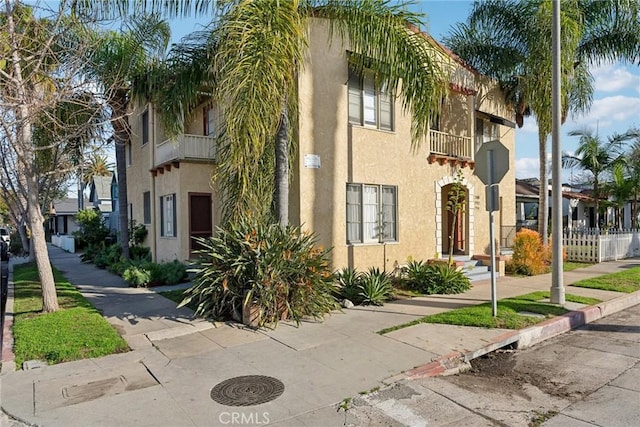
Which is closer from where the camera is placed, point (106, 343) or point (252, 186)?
point (106, 343)

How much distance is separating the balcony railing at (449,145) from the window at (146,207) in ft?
36.0

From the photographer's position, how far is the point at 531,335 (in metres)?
6.80

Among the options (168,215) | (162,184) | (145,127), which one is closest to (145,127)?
(145,127)

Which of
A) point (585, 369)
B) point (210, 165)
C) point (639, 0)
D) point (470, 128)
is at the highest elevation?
point (639, 0)

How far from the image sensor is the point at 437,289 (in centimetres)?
1009

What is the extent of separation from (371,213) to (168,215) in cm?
771

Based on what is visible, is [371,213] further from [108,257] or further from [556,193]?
[108,257]

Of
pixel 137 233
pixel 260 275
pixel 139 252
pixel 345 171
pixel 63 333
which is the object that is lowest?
pixel 63 333

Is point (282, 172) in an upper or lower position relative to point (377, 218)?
upper

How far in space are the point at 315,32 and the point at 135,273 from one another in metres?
7.82

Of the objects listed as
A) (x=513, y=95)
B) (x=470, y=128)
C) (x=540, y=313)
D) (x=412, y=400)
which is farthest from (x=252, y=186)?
(x=513, y=95)

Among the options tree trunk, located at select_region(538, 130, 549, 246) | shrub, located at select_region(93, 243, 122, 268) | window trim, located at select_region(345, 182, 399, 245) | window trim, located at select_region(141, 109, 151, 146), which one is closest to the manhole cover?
window trim, located at select_region(345, 182, 399, 245)

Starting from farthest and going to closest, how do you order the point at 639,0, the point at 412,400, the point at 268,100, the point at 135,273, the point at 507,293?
the point at 639,0 < the point at 135,273 < the point at 507,293 < the point at 268,100 < the point at 412,400

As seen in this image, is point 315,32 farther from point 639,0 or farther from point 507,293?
point 639,0
